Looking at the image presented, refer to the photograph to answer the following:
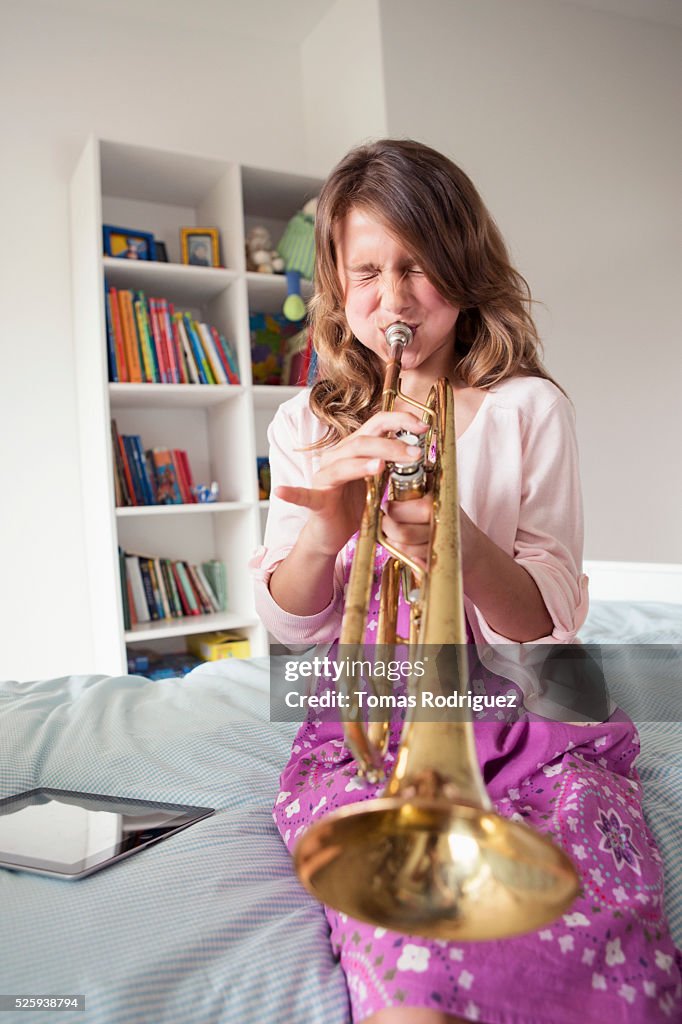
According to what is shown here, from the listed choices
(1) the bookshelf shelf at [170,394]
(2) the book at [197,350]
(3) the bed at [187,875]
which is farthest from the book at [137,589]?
(3) the bed at [187,875]

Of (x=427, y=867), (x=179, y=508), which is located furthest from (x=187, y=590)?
(x=427, y=867)

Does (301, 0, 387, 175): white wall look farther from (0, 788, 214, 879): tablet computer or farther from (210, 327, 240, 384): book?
(0, 788, 214, 879): tablet computer

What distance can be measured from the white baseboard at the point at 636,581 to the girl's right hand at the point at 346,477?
4.74ft

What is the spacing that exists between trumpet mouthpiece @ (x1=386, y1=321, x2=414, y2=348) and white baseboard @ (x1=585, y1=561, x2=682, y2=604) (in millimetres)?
1406

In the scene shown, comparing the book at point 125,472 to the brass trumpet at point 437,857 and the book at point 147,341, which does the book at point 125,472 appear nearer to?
the book at point 147,341

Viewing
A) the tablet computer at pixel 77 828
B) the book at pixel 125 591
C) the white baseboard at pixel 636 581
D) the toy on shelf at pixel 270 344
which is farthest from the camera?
the toy on shelf at pixel 270 344

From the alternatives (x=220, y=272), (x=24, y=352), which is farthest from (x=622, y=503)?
(x=24, y=352)

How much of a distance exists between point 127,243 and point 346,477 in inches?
85.4

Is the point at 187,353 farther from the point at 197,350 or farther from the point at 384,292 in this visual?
the point at 384,292

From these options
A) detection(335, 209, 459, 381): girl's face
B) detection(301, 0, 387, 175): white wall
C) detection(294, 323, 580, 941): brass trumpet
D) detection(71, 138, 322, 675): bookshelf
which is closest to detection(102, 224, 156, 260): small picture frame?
detection(71, 138, 322, 675): bookshelf

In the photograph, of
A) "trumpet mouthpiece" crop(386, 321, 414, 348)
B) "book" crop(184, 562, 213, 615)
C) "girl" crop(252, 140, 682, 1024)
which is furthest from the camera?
"book" crop(184, 562, 213, 615)

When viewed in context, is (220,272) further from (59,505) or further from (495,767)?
(495,767)

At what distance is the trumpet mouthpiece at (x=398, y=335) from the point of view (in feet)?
3.00

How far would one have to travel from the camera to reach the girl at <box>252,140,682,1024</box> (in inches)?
22.6
